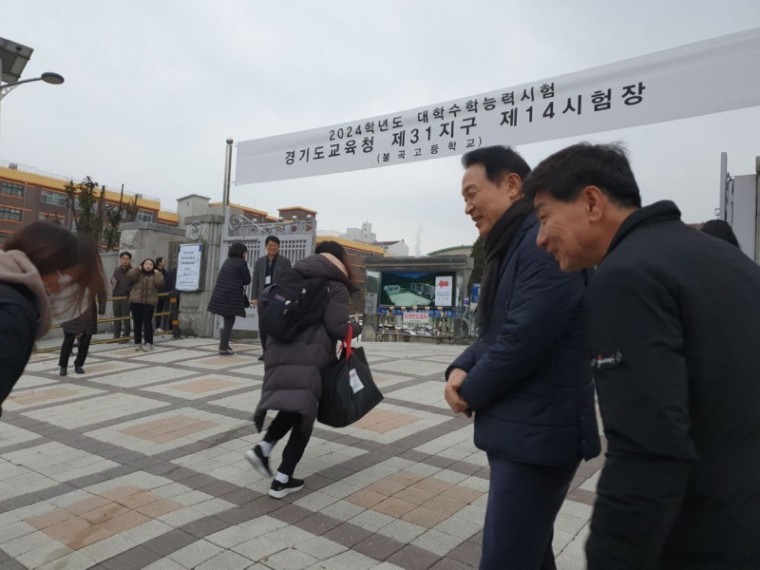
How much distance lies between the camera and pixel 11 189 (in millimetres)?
67188

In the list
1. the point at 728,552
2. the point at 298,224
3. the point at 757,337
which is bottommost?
the point at 728,552

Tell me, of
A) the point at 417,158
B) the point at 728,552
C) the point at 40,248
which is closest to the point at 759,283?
the point at 728,552

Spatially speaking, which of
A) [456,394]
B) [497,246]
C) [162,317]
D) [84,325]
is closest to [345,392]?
[456,394]

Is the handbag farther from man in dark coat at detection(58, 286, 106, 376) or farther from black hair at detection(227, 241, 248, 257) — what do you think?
black hair at detection(227, 241, 248, 257)

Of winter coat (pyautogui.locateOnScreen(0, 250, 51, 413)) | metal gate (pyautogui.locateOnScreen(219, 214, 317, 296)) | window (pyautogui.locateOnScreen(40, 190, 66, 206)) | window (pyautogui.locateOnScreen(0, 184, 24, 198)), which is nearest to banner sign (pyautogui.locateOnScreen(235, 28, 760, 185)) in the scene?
metal gate (pyautogui.locateOnScreen(219, 214, 317, 296))

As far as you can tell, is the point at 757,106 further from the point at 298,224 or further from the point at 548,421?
the point at 298,224

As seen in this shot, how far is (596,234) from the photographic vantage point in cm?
129

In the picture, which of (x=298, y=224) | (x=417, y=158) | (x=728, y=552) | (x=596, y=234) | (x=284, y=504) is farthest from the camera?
(x=298, y=224)

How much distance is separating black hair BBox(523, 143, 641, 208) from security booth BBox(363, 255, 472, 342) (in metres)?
16.4

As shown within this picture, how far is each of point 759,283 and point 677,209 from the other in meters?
0.22

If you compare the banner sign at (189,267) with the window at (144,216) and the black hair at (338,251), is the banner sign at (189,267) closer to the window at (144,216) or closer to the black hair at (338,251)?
the black hair at (338,251)

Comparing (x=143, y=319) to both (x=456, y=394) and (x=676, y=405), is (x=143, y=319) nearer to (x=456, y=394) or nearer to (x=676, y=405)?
(x=456, y=394)

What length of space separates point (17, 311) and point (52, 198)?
80447 millimetres

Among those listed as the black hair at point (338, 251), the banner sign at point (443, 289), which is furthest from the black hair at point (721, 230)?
the banner sign at point (443, 289)
